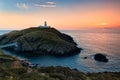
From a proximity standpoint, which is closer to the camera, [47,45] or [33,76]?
[33,76]

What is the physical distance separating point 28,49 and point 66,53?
21.4 m

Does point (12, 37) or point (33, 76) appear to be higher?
point (33, 76)

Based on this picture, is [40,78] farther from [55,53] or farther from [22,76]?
[55,53]

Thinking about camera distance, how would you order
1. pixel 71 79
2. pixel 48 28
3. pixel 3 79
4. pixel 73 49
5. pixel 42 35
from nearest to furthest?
pixel 3 79, pixel 71 79, pixel 73 49, pixel 42 35, pixel 48 28

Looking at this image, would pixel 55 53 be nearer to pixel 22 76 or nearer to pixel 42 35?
pixel 42 35

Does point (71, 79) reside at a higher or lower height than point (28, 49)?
higher

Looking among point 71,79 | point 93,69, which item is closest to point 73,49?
point 93,69

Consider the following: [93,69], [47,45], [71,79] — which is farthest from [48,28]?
[71,79]

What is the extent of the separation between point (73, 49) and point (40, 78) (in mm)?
83340

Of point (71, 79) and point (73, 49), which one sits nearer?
point (71, 79)

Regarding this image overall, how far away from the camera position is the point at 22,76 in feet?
78.7

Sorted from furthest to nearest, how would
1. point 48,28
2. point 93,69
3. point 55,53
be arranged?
point 48,28
point 55,53
point 93,69

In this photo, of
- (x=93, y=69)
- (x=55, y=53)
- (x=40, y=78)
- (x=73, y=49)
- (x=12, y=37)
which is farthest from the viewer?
(x=12, y=37)

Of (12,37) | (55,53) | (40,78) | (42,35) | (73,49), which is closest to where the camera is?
(40,78)
